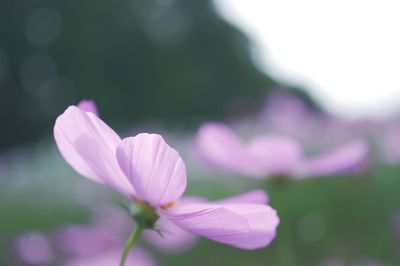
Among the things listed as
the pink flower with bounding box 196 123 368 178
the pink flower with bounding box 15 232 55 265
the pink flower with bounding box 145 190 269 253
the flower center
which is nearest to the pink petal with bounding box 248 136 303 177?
the pink flower with bounding box 196 123 368 178

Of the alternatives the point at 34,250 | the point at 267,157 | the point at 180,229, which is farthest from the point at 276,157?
the point at 34,250

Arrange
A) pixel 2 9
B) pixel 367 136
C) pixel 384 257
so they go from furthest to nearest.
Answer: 1. pixel 2 9
2. pixel 367 136
3. pixel 384 257

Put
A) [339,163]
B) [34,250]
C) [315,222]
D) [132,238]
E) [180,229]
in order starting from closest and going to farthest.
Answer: [132,238] < [339,163] < [315,222] < [180,229] < [34,250]

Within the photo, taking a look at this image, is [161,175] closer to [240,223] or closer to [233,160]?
[240,223]

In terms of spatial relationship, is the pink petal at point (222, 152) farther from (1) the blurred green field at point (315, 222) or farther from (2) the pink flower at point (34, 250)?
(2) the pink flower at point (34, 250)

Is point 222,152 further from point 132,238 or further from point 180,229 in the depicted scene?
point 180,229

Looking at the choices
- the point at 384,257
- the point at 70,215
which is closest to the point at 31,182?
the point at 70,215

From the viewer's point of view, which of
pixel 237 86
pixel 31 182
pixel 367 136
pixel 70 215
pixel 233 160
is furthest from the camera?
pixel 237 86
